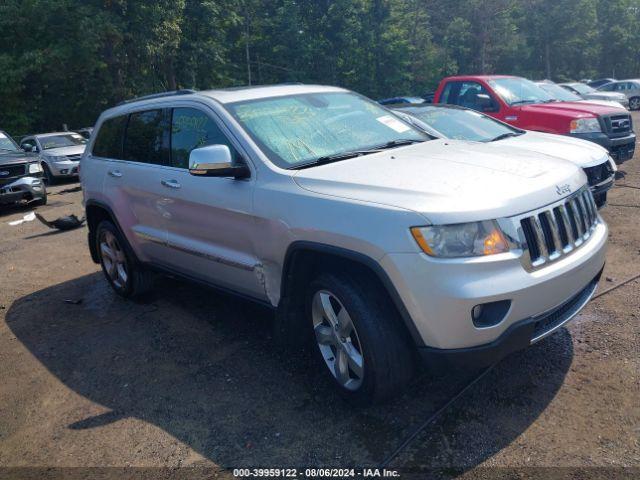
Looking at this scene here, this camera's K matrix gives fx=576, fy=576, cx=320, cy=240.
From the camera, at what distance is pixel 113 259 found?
566cm

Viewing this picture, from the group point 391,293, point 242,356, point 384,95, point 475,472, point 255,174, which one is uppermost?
point 255,174

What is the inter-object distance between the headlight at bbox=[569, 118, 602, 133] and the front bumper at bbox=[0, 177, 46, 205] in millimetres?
10002

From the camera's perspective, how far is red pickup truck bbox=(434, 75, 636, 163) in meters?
8.55

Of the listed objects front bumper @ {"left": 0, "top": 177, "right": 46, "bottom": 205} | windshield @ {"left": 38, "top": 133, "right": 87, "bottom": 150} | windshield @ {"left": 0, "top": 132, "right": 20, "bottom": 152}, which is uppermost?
windshield @ {"left": 0, "top": 132, "right": 20, "bottom": 152}

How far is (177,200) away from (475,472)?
277 centimetres

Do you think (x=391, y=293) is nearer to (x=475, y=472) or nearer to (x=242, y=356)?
(x=475, y=472)

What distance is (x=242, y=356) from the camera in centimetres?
414

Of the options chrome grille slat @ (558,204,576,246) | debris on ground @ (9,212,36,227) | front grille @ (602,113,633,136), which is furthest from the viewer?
debris on ground @ (9,212,36,227)

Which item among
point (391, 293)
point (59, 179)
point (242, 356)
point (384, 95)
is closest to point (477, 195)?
point (391, 293)

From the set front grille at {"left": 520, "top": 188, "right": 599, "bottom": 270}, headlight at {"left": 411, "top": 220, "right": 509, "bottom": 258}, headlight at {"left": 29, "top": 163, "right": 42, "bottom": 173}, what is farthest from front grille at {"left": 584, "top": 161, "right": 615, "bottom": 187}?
headlight at {"left": 29, "top": 163, "right": 42, "bottom": 173}

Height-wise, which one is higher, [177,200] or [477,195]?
[477,195]

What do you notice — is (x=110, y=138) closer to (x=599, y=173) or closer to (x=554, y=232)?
(x=554, y=232)

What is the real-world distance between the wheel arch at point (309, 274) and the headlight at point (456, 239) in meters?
0.26

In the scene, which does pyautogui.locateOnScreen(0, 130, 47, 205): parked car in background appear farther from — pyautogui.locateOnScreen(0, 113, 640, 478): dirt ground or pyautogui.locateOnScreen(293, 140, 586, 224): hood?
pyautogui.locateOnScreen(293, 140, 586, 224): hood
